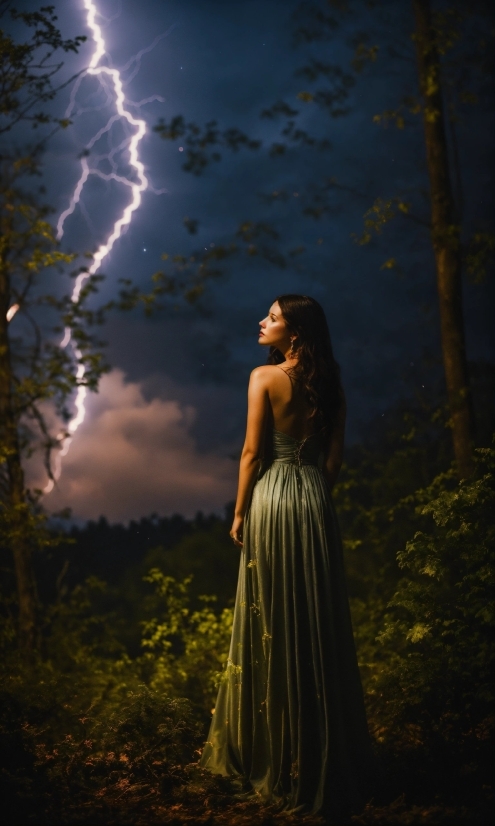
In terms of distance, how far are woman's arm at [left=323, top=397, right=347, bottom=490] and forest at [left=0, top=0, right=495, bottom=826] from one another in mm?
677

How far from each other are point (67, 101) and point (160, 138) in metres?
0.93

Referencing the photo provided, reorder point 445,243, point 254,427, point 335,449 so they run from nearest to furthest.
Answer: point 254,427, point 335,449, point 445,243

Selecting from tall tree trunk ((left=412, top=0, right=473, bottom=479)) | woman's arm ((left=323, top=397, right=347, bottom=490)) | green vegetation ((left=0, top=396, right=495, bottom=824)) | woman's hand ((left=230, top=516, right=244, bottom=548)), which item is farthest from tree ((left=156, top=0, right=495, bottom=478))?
woman's hand ((left=230, top=516, right=244, bottom=548))

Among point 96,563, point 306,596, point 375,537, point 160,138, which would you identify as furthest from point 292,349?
point 96,563

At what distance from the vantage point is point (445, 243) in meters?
5.77

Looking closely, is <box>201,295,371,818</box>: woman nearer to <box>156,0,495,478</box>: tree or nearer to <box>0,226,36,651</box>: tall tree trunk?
<box>156,0,495,478</box>: tree

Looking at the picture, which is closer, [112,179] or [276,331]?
[276,331]

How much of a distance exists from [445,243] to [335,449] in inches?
89.9

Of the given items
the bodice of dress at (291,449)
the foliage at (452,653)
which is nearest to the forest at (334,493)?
the foliage at (452,653)

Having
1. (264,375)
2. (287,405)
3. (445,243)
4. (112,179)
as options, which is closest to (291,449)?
(287,405)

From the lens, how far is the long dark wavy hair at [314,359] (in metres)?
4.14

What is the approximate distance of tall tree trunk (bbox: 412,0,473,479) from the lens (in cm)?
567

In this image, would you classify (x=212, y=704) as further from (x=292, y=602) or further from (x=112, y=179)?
(x=112, y=179)

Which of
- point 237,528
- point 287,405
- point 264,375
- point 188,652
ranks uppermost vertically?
point 264,375
